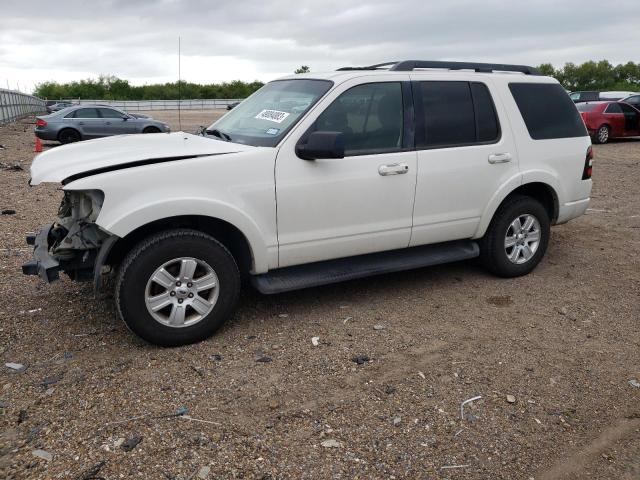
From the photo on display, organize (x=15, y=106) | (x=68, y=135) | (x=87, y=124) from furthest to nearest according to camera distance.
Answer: (x=15, y=106), (x=87, y=124), (x=68, y=135)

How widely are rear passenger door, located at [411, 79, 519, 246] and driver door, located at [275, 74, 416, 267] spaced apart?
5.2 inches

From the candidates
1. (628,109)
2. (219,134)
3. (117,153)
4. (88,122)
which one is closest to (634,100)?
(628,109)

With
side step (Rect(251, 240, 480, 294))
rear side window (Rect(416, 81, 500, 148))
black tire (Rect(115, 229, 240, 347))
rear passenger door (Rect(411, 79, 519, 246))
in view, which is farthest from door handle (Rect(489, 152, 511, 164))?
black tire (Rect(115, 229, 240, 347))

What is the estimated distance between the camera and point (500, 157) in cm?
514

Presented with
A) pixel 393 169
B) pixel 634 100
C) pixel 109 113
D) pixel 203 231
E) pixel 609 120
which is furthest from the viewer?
pixel 634 100

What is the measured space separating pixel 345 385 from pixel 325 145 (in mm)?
1616

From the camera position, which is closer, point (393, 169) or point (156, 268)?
point (156, 268)

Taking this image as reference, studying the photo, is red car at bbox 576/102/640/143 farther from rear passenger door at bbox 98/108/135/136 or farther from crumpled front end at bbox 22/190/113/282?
crumpled front end at bbox 22/190/113/282

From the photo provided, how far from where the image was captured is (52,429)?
3066mm

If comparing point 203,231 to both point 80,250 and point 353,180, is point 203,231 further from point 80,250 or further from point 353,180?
point 353,180

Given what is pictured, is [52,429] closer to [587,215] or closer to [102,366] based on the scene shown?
[102,366]

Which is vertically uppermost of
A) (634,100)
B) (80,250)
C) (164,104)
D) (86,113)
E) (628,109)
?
(164,104)

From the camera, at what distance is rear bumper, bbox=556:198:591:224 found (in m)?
5.71

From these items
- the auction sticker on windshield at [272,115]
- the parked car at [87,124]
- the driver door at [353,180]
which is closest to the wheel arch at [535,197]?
the driver door at [353,180]
